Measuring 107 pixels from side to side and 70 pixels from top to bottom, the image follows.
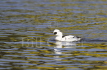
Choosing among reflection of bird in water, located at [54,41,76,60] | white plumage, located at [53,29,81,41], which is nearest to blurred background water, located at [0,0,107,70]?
reflection of bird in water, located at [54,41,76,60]

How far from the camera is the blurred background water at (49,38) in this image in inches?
607

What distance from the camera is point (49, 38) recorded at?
2275 cm

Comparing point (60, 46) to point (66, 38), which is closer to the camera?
point (60, 46)

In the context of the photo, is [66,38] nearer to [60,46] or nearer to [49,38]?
[49,38]

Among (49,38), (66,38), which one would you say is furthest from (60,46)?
(49,38)

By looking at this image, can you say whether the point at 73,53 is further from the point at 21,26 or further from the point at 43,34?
the point at 21,26

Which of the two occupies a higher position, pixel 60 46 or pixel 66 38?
pixel 66 38

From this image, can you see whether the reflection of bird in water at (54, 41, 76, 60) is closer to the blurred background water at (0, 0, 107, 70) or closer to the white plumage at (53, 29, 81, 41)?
the blurred background water at (0, 0, 107, 70)

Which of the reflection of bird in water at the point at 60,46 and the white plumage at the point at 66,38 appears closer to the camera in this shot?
the reflection of bird in water at the point at 60,46

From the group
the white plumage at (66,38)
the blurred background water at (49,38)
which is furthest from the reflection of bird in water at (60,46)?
the white plumage at (66,38)

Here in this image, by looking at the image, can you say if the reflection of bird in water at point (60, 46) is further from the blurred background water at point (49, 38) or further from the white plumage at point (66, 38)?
the white plumage at point (66, 38)

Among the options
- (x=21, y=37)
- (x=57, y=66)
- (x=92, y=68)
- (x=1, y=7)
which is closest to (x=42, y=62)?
(x=57, y=66)

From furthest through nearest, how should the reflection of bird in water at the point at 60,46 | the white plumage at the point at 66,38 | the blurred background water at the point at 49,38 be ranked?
the white plumage at the point at 66,38 → the reflection of bird in water at the point at 60,46 → the blurred background water at the point at 49,38

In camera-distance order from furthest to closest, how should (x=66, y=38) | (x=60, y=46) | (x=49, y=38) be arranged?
1. (x=49, y=38)
2. (x=66, y=38)
3. (x=60, y=46)
